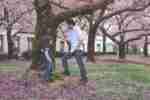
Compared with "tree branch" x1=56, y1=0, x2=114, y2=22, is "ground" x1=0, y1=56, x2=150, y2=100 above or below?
below

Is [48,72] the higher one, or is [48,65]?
[48,65]

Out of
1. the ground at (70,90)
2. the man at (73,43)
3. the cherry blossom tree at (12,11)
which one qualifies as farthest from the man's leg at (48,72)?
the cherry blossom tree at (12,11)

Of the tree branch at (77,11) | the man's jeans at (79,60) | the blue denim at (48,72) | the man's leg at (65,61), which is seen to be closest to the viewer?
the blue denim at (48,72)

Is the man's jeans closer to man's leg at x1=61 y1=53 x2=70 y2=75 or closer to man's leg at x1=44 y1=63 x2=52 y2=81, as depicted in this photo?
man's leg at x1=61 y1=53 x2=70 y2=75

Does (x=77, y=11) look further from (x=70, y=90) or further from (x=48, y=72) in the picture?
(x=70, y=90)

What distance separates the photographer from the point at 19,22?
3912cm

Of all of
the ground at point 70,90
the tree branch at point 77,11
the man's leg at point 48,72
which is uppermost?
the tree branch at point 77,11

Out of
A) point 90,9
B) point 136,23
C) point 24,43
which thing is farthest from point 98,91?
point 24,43

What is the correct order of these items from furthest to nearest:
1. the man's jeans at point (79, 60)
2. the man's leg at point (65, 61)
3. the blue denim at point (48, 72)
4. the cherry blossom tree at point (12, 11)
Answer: the cherry blossom tree at point (12, 11) < the man's leg at point (65, 61) < the man's jeans at point (79, 60) < the blue denim at point (48, 72)

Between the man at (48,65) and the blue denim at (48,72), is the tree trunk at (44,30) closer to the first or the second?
the man at (48,65)

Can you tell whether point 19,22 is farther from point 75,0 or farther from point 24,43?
point 24,43

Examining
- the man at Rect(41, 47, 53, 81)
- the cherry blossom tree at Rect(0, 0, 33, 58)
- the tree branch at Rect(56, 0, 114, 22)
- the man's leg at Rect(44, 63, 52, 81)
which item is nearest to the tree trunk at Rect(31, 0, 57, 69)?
the tree branch at Rect(56, 0, 114, 22)

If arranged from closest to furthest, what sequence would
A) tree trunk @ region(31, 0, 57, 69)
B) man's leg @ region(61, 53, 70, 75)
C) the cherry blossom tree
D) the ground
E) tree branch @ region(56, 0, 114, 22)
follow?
the ground
tree branch @ region(56, 0, 114, 22)
man's leg @ region(61, 53, 70, 75)
tree trunk @ region(31, 0, 57, 69)
the cherry blossom tree

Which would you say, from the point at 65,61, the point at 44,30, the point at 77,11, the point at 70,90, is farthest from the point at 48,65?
the point at 77,11
